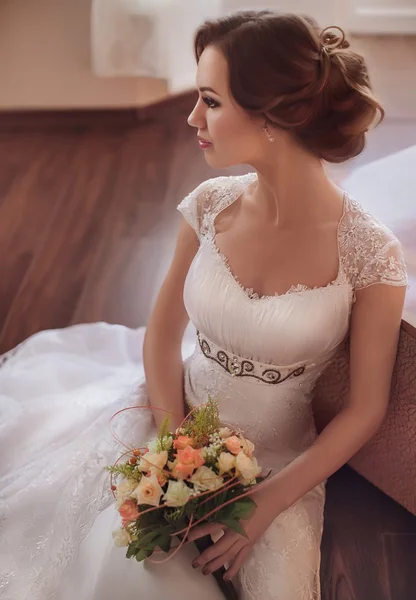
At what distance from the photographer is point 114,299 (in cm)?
250

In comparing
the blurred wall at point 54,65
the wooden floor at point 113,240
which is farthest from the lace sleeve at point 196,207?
the blurred wall at point 54,65

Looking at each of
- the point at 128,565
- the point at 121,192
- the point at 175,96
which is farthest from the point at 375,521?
the point at 175,96

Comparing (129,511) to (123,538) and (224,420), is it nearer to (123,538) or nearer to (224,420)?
(123,538)

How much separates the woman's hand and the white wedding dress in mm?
31

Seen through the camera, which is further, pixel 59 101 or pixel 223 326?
pixel 59 101

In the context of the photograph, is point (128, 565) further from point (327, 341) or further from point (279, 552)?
point (327, 341)

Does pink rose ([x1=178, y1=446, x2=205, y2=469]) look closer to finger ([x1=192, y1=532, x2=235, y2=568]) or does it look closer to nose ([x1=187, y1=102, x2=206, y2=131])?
finger ([x1=192, y1=532, x2=235, y2=568])

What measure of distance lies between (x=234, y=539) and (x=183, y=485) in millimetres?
198

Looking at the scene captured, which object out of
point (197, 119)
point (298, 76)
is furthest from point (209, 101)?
point (298, 76)

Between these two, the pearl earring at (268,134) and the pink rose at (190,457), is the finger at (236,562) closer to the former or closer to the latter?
the pink rose at (190,457)

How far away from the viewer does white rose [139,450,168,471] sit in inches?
38.8

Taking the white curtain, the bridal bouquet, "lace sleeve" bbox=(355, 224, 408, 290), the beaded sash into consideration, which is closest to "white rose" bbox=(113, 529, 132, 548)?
the bridal bouquet

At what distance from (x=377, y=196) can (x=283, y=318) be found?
49cm

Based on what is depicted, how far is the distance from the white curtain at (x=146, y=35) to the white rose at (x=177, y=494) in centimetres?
297
